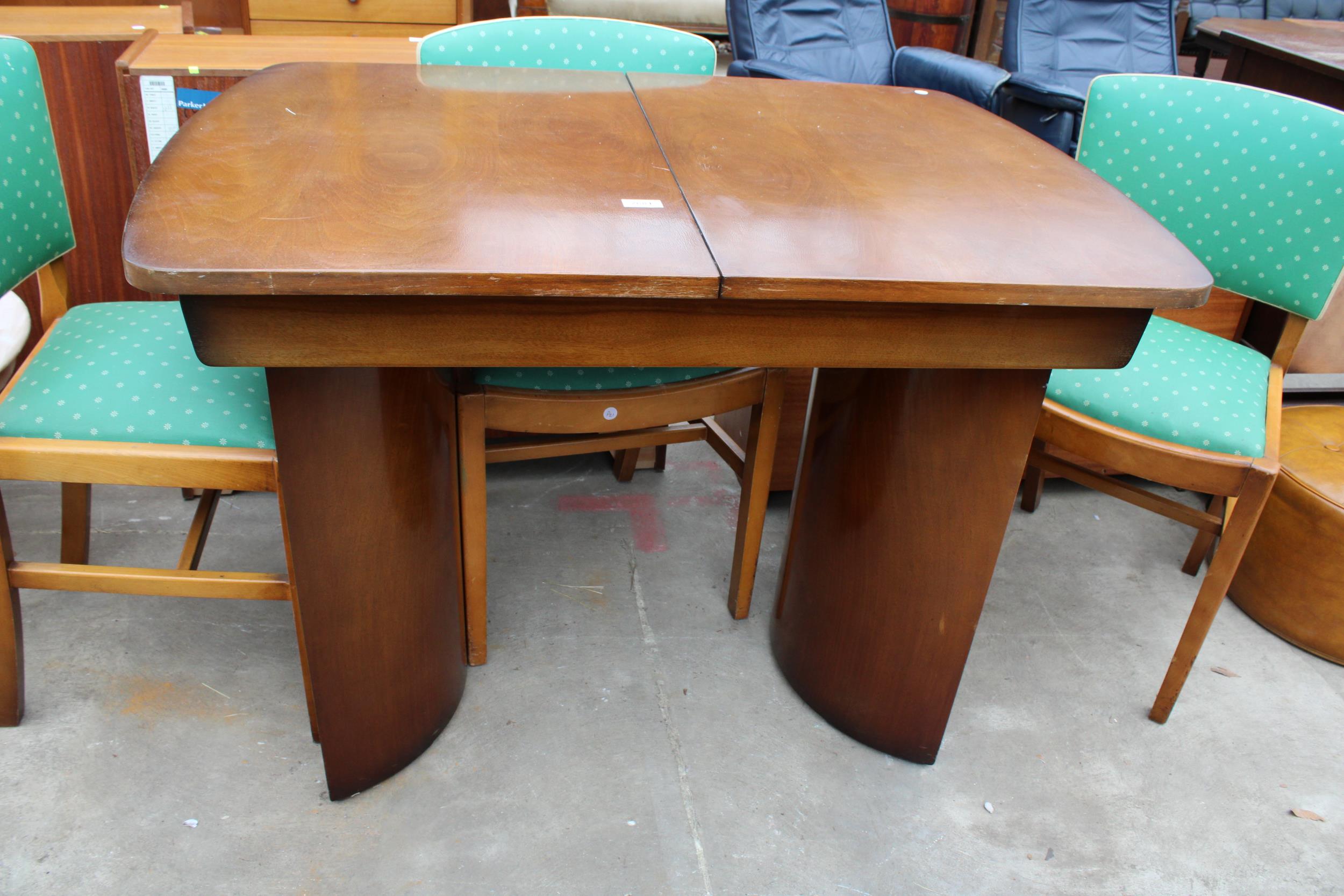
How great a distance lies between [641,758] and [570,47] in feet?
4.10

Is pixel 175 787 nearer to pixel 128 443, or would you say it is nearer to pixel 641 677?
pixel 128 443

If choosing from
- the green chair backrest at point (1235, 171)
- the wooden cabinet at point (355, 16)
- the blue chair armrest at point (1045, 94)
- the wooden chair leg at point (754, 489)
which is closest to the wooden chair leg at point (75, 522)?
the wooden chair leg at point (754, 489)

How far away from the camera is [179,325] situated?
140 centimetres

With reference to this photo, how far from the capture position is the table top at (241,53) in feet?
5.70

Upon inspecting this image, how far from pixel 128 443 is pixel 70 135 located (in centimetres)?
107

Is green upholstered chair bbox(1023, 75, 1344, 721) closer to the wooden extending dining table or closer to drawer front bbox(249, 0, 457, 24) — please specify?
the wooden extending dining table

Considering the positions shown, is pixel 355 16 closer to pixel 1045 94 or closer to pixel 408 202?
pixel 1045 94

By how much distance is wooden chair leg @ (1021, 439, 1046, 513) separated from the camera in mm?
2102

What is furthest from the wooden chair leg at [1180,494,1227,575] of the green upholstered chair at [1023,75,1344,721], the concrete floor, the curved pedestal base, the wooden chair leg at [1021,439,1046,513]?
the curved pedestal base

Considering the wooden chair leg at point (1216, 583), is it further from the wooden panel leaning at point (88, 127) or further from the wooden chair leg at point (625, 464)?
the wooden panel leaning at point (88, 127)

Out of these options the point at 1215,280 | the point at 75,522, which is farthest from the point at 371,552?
the point at 1215,280

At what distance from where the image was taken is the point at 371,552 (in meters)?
1.20

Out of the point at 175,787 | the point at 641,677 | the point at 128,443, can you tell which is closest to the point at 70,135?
the point at 128,443

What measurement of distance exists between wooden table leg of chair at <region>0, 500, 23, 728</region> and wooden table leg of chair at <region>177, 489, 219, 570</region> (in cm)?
21
